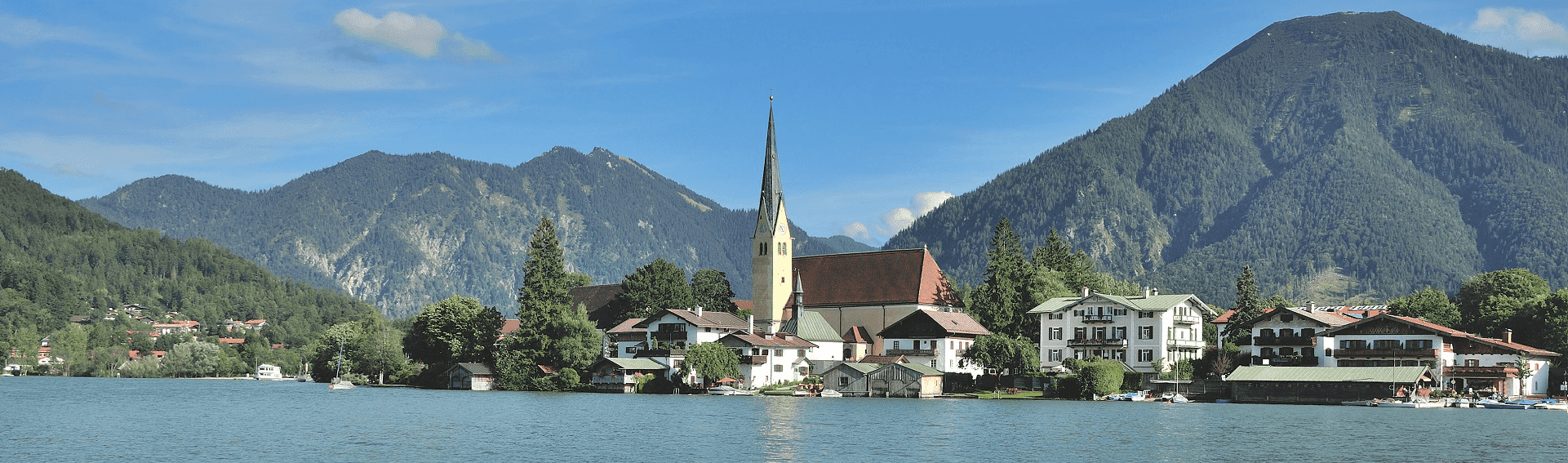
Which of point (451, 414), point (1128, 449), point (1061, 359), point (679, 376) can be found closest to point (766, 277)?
point (679, 376)

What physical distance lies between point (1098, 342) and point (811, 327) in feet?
81.7

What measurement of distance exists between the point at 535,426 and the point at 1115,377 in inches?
2016

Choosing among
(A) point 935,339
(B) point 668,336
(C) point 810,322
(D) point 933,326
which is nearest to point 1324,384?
(A) point 935,339

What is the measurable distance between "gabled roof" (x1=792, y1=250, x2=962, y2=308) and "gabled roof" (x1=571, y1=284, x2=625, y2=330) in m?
18.8

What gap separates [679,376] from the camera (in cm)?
11050

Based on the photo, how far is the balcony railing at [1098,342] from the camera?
10888 cm

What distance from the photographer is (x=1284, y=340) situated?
107062mm

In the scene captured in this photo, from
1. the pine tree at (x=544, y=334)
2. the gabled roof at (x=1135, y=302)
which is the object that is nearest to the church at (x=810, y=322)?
the pine tree at (x=544, y=334)

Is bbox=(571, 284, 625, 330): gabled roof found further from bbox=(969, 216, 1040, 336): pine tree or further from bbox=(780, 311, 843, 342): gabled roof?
bbox=(969, 216, 1040, 336): pine tree

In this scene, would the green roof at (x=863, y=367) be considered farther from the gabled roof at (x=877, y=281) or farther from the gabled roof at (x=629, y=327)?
the gabled roof at (x=629, y=327)

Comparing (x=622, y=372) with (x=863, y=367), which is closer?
(x=863, y=367)

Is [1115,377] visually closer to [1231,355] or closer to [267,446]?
[1231,355]

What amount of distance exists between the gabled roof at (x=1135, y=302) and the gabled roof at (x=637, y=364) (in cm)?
3119

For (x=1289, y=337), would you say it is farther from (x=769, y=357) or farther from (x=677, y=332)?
(x=677, y=332)
